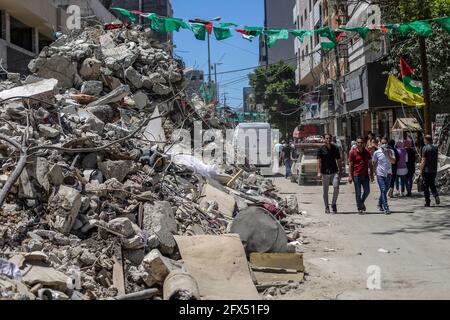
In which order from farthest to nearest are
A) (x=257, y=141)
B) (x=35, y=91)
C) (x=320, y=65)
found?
(x=320, y=65), (x=257, y=141), (x=35, y=91)

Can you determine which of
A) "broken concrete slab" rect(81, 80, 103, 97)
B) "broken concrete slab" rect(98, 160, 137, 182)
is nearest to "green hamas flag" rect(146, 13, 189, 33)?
"broken concrete slab" rect(81, 80, 103, 97)

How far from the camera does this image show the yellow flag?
60.0 ft

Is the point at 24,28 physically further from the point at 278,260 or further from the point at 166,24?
the point at 278,260

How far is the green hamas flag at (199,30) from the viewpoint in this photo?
1458 cm

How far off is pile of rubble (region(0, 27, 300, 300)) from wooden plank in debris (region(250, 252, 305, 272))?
0.72ft

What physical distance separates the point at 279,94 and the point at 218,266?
5140 centimetres

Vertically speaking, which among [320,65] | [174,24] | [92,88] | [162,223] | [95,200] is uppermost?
[320,65]

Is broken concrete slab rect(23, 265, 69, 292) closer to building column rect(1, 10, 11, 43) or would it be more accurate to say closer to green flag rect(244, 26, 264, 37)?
green flag rect(244, 26, 264, 37)

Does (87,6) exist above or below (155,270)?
above

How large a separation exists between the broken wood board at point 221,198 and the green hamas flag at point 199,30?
17.9 ft

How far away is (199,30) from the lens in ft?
48.0

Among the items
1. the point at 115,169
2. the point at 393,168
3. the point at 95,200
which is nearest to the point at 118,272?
the point at 95,200

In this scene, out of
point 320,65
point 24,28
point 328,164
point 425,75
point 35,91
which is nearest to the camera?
point 35,91
